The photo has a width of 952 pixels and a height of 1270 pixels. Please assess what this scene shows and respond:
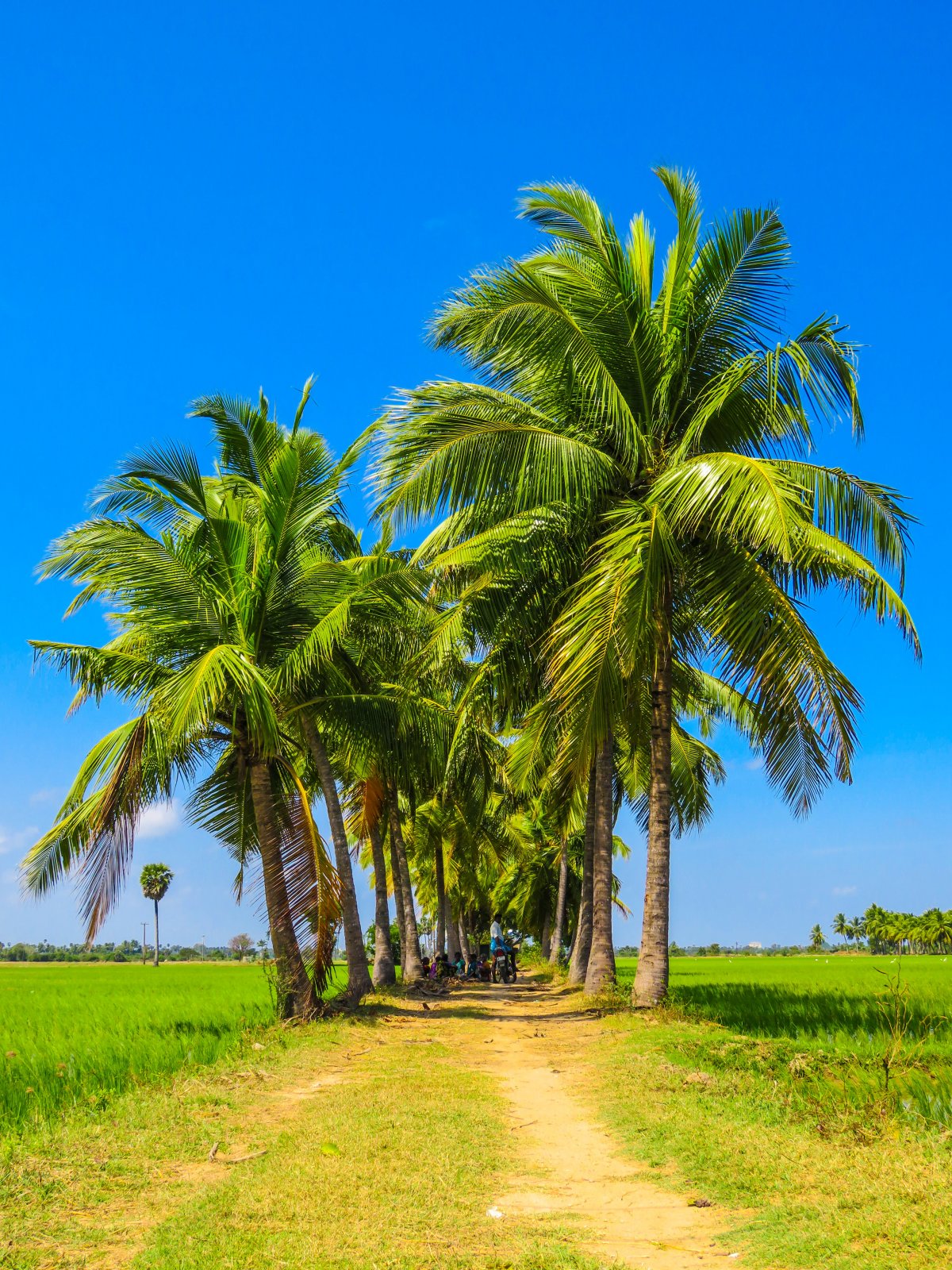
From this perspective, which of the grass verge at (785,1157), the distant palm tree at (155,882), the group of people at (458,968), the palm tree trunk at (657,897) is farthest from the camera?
the distant palm tree at (155,882)

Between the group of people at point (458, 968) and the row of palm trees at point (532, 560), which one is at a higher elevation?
the row of palm trees at point (532, 560)

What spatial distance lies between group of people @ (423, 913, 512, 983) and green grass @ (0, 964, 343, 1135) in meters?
6.64

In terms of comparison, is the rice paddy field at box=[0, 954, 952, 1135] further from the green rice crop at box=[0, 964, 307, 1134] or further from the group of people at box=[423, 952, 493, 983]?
the group of people at box=[423, 952, 493, 983]

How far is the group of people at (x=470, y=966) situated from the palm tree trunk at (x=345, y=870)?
740 centimetres

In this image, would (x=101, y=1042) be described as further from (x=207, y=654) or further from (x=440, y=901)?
(x=440, y=901)

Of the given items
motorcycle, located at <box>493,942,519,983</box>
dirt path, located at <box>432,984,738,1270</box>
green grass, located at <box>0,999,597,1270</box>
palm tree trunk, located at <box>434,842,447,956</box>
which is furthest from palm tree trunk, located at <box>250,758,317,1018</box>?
palm tree trunk, located at <box>434,842,447,956</box>

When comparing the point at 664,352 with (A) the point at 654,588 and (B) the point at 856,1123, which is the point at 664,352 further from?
(B) the point at 856,1123

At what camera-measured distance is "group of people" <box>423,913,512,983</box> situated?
A: 82.8ft

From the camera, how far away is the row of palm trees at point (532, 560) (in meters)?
11.7

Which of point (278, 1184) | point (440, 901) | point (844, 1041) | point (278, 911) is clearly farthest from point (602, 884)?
point (440, 901)

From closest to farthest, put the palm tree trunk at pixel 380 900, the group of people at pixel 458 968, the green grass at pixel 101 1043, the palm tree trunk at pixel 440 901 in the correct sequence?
the green grass at pixel 101 1043
the palm tree trunk at pixel 380 900
the group of people at pixel 458 968
the palm tree trunk at pixel 440 901

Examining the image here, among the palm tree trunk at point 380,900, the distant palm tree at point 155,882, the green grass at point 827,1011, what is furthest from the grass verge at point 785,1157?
the distant palm tree at point 155,882

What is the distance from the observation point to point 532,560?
14133 mm

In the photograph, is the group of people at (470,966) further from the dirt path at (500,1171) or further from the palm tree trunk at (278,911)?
the dirt path at (500,1171)
